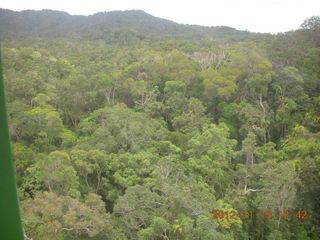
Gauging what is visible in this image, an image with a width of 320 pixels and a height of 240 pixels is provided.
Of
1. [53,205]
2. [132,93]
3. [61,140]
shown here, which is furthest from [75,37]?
[53,205]

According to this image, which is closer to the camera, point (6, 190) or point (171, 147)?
point (6, 190)

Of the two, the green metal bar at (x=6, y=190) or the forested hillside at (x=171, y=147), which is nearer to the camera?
the green metal bar at (x=6, y=190)

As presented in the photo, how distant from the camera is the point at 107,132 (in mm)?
6070

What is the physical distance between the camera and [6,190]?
7.9 inches

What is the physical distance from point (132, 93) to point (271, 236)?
5451 millimetres

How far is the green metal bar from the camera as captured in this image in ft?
0.63

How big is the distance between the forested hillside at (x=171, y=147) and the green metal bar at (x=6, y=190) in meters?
0.69

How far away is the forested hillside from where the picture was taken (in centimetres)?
386

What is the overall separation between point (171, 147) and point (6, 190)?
5.64 metres

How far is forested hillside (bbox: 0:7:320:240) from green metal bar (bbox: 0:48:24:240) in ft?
2.26

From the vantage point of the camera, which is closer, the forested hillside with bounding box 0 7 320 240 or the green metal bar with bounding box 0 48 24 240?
the green metal bar with bounding box 0 48 24 240

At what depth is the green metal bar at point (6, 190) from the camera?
0.63ft

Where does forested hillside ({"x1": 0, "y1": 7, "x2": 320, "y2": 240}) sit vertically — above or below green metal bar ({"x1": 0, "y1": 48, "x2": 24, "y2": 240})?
A: below

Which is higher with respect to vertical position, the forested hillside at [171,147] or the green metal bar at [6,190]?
the green metal bar at [6,190]
